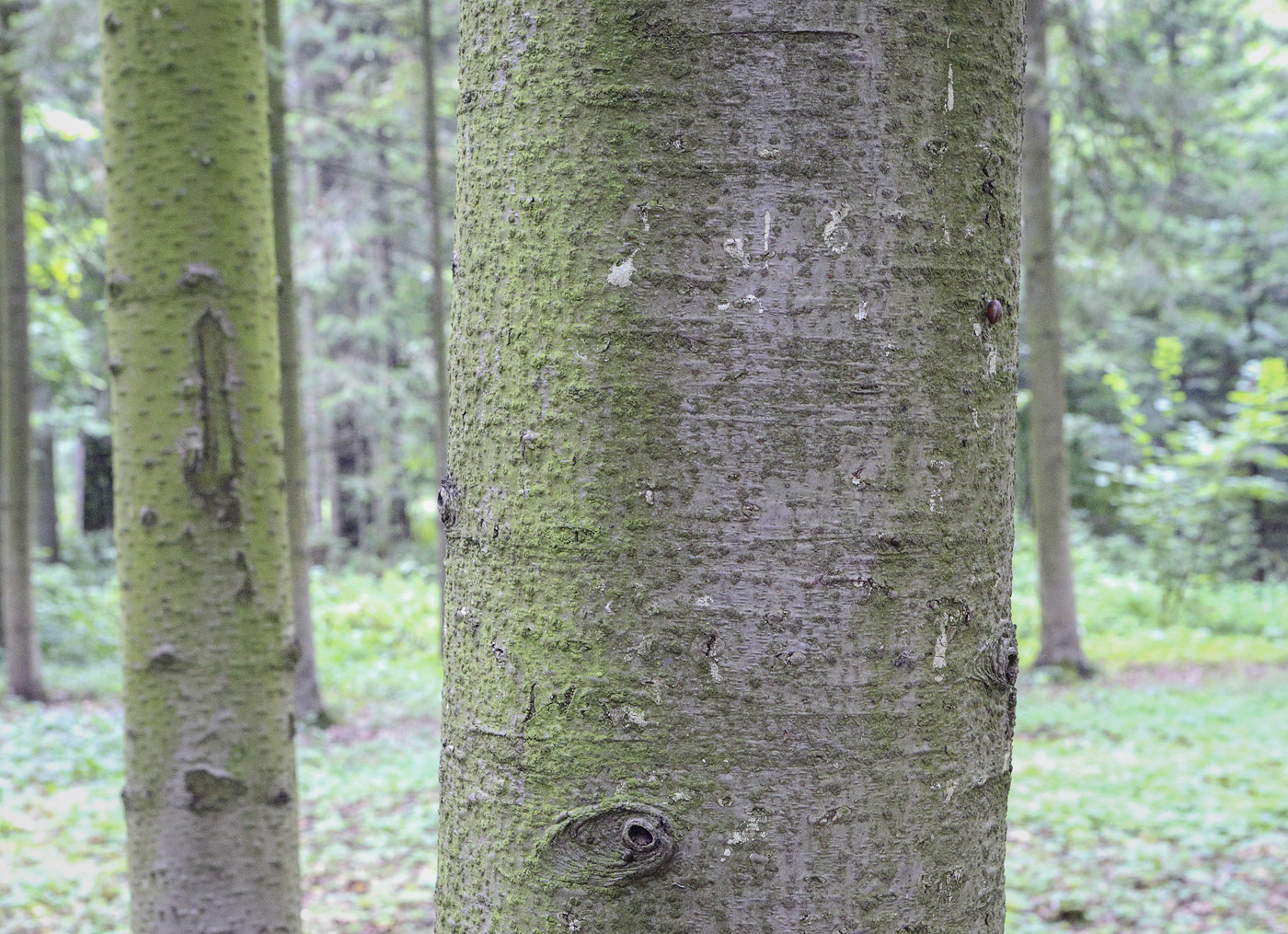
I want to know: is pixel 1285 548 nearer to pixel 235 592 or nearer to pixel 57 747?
pixel 57 747

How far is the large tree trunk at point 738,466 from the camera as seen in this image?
0.77m

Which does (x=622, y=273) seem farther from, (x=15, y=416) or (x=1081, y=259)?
(x=1081, y=259)

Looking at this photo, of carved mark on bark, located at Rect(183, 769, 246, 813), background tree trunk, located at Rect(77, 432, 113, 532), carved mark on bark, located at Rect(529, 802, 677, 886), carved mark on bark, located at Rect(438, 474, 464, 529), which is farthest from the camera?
background tree trunk, located at Rect(77, 432, 113, 532)

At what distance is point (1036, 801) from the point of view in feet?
19.8

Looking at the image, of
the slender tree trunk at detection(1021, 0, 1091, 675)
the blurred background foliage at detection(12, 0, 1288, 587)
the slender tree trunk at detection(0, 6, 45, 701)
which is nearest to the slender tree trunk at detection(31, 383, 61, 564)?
the blurred background foliage at detection(12, 0, 1288, 587)

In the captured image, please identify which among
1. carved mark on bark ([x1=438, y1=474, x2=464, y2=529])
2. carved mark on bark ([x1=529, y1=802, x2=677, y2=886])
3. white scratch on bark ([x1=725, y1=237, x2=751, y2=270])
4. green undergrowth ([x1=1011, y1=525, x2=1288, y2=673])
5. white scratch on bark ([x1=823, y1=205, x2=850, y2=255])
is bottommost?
green undergrowth ([x1=1011, y1=525, x2=1288, y2=673])

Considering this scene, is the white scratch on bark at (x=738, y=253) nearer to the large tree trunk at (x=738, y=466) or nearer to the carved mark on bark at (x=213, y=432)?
the large tree trunk at (x=738, y=466)

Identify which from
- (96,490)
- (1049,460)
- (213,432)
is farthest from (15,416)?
(96,490)

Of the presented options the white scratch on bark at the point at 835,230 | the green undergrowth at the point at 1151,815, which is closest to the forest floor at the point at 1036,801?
the green undergrowth at the point at 1151,815

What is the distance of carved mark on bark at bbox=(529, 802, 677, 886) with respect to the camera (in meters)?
0.77

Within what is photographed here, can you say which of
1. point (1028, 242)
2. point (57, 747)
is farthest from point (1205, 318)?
point (57, 747)

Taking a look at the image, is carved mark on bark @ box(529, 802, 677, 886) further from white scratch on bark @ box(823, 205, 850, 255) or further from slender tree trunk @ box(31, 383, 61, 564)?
slender tree trunk @ box(31, 383, 61, 564)

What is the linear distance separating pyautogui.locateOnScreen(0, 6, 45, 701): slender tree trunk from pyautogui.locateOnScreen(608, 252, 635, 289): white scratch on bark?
976cm

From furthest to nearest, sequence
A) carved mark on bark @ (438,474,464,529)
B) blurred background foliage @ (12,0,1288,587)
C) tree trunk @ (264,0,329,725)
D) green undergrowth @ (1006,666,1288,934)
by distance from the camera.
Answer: blurred background foliage @ (12,0,1288,587) < tree trunk @ (264,0,329,725) < green undergrowth @ (1006,666,1288,934) < carved mark on bark @ (438,474,464,529)
